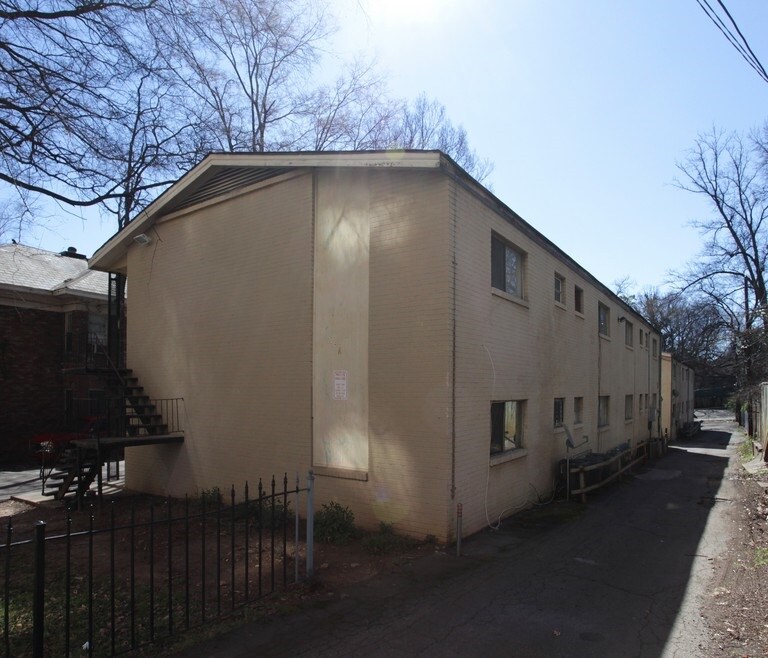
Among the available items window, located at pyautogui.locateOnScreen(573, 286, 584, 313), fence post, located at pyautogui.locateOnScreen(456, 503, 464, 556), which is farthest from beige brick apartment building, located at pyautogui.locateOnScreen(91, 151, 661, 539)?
window, located at pyautogui.locateOnScreen(573, 286, 584, 313)

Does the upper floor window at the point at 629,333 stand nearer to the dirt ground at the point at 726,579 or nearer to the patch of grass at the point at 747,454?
the patch of grass at the point at 747,454

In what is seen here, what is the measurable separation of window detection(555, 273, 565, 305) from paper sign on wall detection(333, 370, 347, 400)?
7003 millimetres

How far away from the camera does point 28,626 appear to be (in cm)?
551

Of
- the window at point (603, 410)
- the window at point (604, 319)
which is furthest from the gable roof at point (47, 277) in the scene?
the window at point (603, 410)

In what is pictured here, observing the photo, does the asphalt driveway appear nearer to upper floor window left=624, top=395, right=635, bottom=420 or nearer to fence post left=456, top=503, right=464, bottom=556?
fence post left=456, top=503, right=464, bottom=556

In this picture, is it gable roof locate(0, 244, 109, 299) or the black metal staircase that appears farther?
gable roof locate(0, 244, 109, 299)

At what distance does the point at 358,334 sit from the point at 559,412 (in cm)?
685

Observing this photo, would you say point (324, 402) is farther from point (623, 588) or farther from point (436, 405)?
point (623, 588)

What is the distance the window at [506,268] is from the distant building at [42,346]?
50.3ft

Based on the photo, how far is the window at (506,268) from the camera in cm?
1049

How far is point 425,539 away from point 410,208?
5081 mm

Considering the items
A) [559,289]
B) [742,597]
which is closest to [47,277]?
[559,289]

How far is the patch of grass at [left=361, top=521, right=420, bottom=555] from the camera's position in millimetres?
7816

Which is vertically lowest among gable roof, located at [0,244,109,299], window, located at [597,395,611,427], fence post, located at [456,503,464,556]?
fence post, located at [456,503,464,556]
